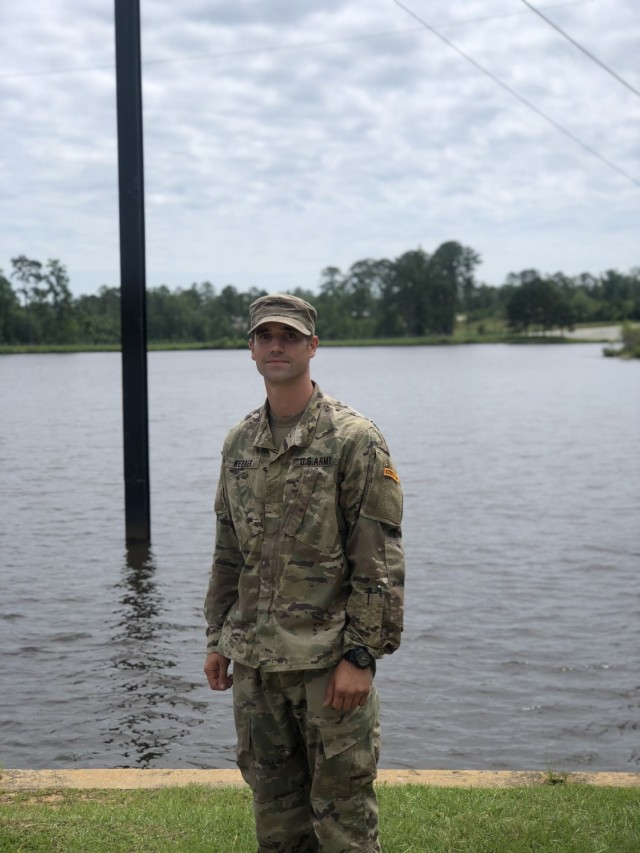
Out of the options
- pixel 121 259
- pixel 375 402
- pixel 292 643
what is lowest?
pixel 375 402

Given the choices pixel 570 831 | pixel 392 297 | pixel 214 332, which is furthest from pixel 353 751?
pixel 392 297

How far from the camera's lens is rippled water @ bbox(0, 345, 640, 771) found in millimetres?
8008

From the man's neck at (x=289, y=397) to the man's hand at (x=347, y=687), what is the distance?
850 mm

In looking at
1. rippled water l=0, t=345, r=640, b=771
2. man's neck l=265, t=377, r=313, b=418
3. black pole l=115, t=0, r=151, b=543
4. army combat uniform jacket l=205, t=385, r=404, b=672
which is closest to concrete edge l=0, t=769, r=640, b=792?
rippled water l=0, t=345, r=640, b=771

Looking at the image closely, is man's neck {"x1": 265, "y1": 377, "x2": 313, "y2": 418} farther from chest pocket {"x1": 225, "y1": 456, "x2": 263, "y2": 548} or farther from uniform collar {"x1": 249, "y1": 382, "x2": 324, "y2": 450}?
chest pocket {"x1": 225, "y1": 456, "x2": 263, "y2": 548}

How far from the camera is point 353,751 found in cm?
343

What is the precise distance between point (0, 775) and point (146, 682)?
3.68m

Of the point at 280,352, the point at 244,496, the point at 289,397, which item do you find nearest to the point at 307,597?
the point at 244,496

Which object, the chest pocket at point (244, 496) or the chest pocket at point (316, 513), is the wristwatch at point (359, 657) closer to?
the chest pocket at point (316, 513)

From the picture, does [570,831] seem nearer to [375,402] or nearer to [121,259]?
[121,259]

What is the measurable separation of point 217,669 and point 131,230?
868 cm

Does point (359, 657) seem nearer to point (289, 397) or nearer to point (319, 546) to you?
point (319, 546)

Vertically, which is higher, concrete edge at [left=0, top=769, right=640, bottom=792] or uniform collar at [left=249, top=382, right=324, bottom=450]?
uniform collar at [left=249, top=382, right=324, bottom=450]

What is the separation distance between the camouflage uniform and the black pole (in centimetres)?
841
